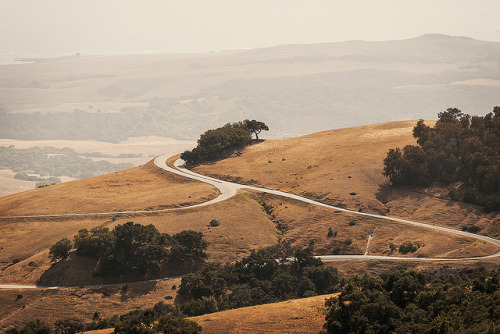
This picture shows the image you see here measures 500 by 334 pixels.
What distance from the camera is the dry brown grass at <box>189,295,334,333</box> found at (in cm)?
7656

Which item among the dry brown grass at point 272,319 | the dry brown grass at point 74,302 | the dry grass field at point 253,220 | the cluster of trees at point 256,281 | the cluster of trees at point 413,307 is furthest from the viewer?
the dry grass field at point 253,220

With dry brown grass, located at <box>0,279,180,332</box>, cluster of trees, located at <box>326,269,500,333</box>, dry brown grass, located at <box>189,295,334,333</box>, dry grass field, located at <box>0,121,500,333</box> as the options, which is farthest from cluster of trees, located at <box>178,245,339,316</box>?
cluster of trees, located at <box>326,269,500,333</box>

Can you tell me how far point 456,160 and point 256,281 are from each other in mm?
70601

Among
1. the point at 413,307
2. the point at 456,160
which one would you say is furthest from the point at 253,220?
the point at 413,307

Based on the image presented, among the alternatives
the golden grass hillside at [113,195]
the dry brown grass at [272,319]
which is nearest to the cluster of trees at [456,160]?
the golden grass hillside at [113,195]

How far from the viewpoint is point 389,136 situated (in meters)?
186

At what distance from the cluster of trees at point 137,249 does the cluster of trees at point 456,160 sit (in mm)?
62212

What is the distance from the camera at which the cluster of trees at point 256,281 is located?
342 feet

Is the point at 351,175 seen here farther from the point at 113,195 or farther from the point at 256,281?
the point at 113,195

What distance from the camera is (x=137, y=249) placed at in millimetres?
122375

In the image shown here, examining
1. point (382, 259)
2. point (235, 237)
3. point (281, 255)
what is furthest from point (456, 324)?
point (235, 237)

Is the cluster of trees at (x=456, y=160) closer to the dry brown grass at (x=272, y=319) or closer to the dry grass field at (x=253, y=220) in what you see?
the dry grass field at (x=253, y=220)

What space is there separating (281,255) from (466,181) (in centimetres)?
5628

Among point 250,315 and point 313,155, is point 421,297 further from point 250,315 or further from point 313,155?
point 313,155
